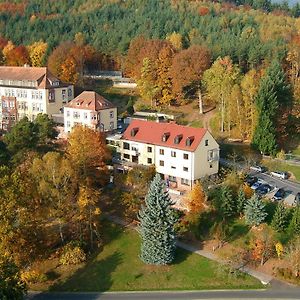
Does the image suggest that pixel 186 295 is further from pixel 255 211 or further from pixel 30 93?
pixel 30 93

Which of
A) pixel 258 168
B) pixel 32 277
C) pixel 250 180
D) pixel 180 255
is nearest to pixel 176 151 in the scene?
pixel 250 180

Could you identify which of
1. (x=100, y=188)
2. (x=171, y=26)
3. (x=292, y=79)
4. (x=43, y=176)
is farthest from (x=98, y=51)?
(x=43, y=176)

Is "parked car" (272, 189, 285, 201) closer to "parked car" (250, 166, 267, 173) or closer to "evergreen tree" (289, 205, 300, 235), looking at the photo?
"evergreen tree" (289, 205, 300, 235)

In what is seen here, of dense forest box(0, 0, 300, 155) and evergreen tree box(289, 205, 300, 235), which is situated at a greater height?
dense forest box(0, 0, 300, 155)

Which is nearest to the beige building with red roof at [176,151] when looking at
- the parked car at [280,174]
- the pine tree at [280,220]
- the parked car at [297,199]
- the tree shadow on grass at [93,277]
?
the parked car at [280,174]

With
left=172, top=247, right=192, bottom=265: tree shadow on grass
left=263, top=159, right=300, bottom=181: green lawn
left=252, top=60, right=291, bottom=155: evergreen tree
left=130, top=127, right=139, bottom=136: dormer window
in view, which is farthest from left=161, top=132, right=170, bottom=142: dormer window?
left=172, top=247, right=192, bottom=265: tree shadow on grass

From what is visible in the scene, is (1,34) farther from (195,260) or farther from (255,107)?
(195,260)

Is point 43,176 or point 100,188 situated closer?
point 43,176
